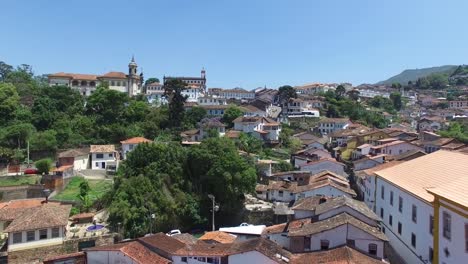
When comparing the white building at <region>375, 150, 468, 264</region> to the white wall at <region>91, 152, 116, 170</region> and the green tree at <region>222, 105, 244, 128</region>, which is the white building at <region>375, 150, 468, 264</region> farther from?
the green tree at <region>222, 105, 244, 128</region>

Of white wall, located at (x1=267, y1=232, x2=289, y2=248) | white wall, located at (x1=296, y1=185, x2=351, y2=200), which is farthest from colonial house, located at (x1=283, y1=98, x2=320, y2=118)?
white wall, located at (x1=267, y1=232, x2=289, y2=248)

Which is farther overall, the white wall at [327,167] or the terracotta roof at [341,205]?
the white wall at [327,167]

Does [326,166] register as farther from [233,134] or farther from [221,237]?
[221,237]

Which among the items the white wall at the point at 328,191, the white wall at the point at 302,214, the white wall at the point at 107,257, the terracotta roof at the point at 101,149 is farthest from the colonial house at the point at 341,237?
the terracotta roof at the point at 101,149

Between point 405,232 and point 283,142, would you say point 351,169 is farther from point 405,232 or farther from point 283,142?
point 405,232

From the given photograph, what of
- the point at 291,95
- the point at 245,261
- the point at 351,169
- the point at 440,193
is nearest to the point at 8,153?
the point at 245,261

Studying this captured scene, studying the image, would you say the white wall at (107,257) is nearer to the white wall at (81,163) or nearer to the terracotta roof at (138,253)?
the terracotta roof at (138,253)

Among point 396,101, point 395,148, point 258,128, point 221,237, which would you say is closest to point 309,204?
point 221,237
